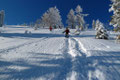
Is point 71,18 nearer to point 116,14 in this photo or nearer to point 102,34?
point 102,34

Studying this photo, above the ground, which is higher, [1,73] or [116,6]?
[116,6]

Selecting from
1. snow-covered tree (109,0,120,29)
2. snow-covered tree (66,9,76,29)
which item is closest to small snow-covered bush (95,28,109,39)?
snow-covered tree (109,0,120,29)

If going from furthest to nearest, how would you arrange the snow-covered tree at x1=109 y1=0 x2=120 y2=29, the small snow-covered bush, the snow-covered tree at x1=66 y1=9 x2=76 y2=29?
the snow-covered tree at x1=66 y1=9 x2=76 y2=29, the small snow-covered bush, the snow-covered tree at x1=109 y1=0 x2=120 y2=29

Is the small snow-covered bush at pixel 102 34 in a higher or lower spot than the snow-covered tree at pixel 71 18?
lower

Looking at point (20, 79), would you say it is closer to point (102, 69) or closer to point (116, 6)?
point (102, 69)

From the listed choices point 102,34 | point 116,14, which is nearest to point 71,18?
point 102,34

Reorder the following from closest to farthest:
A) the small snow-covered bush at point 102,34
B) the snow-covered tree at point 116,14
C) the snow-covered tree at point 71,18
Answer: the snow-covered tree at point 116,14, the small snow-covered bush at point 102,34, the snow-covered tree at point 71,18

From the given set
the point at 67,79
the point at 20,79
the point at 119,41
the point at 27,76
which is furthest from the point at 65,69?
the point at 119,41

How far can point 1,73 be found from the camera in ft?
9.49

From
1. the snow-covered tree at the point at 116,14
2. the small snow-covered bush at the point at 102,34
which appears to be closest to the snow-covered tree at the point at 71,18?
the small snow-covered bush at the point at 102,34

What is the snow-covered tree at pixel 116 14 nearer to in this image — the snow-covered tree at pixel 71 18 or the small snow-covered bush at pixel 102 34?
the small snow-covered bush at pixel 102 34

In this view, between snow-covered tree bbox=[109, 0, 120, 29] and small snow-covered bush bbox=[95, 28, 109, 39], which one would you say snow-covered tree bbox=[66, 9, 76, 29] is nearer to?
small snow-covered bush bbox=[95, 28, 109, 39]

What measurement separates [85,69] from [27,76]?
199cm

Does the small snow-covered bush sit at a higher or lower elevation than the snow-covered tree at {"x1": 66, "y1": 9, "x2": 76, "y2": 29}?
lower
